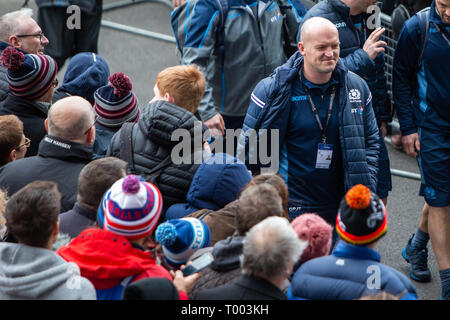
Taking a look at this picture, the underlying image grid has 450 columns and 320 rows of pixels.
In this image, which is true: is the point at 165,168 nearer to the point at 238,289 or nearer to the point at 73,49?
the point at 238,289

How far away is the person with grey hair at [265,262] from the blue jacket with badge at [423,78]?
244 cm

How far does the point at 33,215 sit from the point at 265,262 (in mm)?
967

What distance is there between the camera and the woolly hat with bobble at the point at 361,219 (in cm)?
287

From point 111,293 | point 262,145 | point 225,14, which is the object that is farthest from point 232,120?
point 111,293

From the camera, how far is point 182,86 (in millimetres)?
4004

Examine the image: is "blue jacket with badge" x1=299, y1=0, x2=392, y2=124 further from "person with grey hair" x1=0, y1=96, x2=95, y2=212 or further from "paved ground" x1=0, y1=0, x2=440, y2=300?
"person with grey hair" x1=0, y1=96, x2=95, y2=212

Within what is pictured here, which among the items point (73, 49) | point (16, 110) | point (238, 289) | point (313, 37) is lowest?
point (73, 49)

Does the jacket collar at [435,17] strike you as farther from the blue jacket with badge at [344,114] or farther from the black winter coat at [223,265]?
the black winter coat at [223,265]

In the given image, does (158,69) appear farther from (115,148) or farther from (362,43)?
(115,148)

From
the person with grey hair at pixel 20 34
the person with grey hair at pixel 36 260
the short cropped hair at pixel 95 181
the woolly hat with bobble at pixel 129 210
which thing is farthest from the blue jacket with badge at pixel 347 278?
the person with grey hair at pixel 20 34

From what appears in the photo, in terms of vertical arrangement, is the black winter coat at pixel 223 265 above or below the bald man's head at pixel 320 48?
below

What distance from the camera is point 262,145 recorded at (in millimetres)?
4266

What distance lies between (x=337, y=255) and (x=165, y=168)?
1190mm
